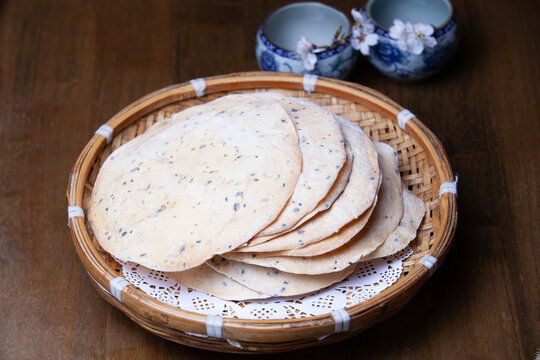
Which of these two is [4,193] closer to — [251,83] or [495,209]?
[251,83]

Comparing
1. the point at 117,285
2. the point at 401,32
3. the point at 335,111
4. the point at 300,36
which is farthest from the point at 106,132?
the point at 401,32

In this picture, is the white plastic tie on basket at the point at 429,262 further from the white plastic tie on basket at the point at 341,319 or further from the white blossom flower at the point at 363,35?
the white blossom flower at the point at 363,35

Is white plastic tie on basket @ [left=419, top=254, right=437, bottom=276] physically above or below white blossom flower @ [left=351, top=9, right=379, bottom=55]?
below

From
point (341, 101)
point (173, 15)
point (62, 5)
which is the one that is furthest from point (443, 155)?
point (62, 5)

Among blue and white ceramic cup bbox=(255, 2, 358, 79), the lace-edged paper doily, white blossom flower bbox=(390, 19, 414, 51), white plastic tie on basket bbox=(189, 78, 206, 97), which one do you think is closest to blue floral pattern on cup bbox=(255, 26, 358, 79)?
blue and white ceramic cup bbox=(255, 2, 358, 79)

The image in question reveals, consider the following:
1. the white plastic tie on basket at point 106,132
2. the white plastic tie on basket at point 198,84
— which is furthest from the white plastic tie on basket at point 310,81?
the white plastic tie on basket at point 106,132

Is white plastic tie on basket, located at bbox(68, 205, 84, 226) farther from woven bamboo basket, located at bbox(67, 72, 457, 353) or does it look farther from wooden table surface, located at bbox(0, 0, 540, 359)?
wooden table surface, located at bbox(0, 0, 540, 359)
